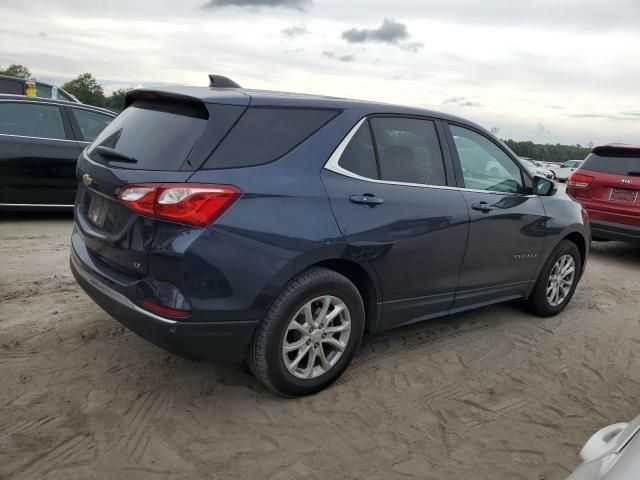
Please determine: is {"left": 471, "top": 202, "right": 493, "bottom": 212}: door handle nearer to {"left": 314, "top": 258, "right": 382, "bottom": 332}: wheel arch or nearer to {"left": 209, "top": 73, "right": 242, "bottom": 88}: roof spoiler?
{"left": 314, "top": 258, "right": 382, "bottom": 332}: wheel arch

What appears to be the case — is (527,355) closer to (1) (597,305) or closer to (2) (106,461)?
(1) (597,305)

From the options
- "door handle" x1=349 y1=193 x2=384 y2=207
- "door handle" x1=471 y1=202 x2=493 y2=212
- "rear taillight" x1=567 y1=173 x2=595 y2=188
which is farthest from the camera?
"rear taillight" x1=567 y1=173 x2=595 y2=188

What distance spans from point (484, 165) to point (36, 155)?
534 centimetres

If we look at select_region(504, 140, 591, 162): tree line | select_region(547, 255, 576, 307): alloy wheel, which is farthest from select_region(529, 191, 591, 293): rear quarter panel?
select_region(504, 140, 591, 162): tree line

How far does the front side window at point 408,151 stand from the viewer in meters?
3.54

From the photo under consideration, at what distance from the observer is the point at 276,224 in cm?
290

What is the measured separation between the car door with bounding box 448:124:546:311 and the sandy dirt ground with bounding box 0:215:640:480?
17.5 inches

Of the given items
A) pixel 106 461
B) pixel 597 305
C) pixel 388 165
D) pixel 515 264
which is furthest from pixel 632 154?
pixel 106 461

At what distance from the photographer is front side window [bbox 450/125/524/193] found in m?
4.08

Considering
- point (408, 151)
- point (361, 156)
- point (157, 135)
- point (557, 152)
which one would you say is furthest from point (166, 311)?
point (557, 152)

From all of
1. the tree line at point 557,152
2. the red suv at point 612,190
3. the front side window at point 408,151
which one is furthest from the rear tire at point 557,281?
the tree line at point 557,152

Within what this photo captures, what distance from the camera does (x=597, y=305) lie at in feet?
18.1

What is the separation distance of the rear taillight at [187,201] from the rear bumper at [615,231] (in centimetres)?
626

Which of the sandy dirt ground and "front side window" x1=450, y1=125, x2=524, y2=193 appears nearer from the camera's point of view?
the sandy dirt ground
